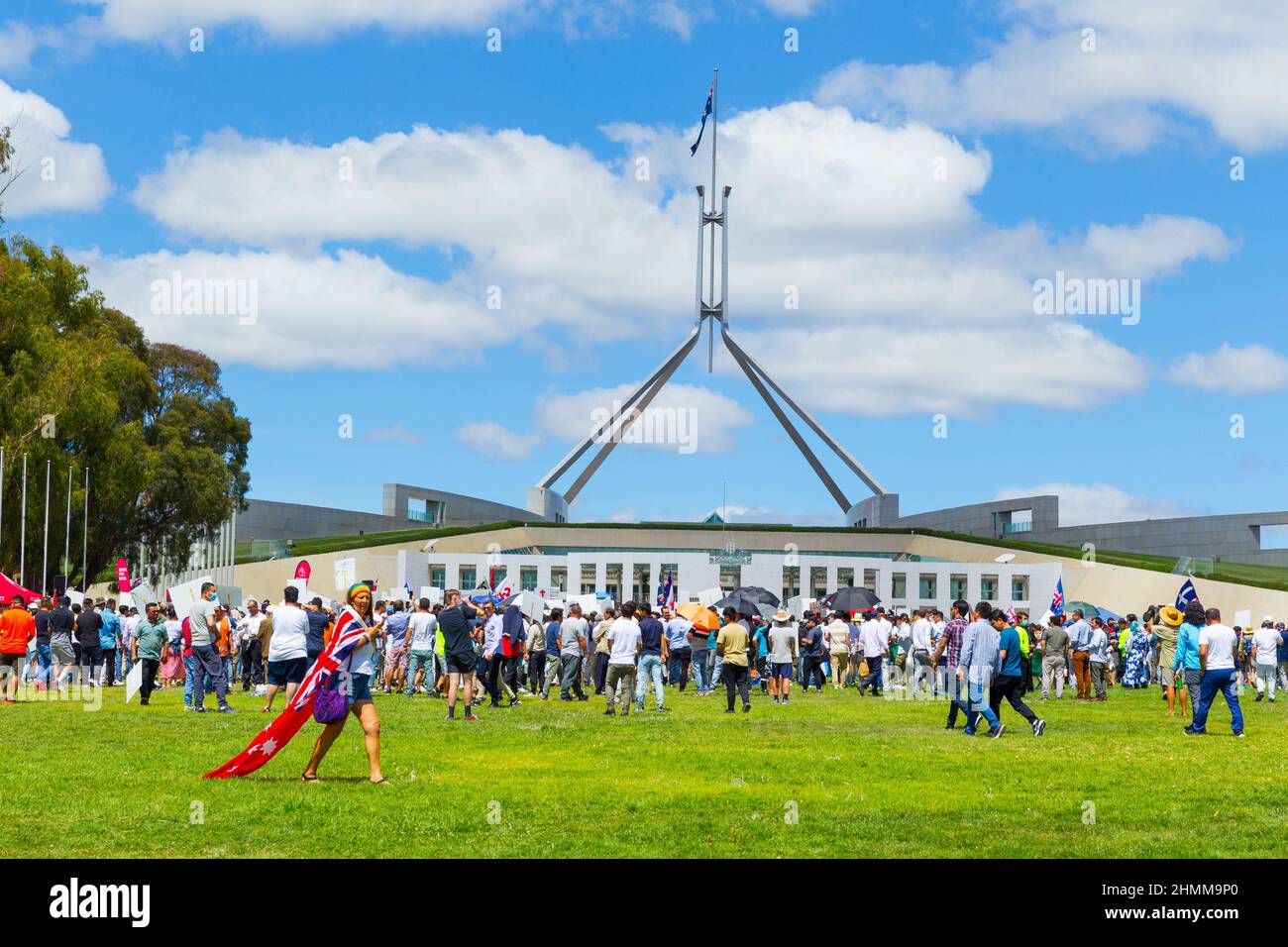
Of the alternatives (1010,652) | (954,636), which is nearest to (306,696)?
(1010,652)

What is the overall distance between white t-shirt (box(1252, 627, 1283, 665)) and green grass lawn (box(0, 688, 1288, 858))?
308 inches

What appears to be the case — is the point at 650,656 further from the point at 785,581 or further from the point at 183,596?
the point at 785,581

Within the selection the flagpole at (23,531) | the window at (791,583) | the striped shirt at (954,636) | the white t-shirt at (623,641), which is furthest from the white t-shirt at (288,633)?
the window at (791,583)

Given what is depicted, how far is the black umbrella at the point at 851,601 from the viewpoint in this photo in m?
29.8

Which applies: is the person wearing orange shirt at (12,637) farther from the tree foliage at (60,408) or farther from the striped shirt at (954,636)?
the tree foliage at (60,408)

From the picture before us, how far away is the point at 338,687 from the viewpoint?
34.0 feet

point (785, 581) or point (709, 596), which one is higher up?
point (785, 581)

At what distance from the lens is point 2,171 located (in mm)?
32781

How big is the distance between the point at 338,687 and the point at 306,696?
0.23m

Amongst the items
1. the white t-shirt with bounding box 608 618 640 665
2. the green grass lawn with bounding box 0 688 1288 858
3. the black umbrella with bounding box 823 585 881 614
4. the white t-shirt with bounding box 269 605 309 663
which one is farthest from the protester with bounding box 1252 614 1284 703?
the white t-shirt with bounding box 269 605 309 663

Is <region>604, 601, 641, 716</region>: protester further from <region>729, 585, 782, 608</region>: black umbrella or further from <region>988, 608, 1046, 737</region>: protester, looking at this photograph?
<region>729, 585, 782, 608</region>: black umbrella
